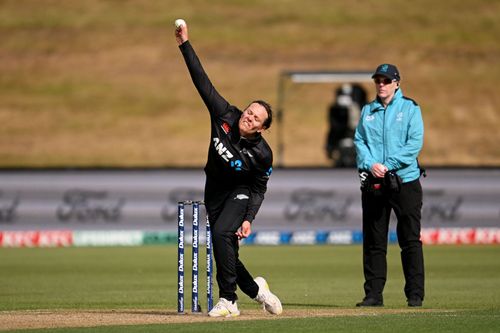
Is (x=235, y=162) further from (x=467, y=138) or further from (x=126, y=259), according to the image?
(x=467, y=138)

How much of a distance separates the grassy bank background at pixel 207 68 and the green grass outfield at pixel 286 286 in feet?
74.4

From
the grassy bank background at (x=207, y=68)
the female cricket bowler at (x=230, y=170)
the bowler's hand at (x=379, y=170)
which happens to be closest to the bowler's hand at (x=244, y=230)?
the female cricket bowler at (x=230, y=170)

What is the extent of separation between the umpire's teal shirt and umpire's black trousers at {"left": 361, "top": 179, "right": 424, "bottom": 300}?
0.73ft

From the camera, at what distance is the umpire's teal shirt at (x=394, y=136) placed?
13586mm

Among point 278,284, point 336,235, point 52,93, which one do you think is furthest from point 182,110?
point 278,284

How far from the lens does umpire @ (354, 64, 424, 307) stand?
535 inches

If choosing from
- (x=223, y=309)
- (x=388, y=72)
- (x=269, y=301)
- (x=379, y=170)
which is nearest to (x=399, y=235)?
(x=379, y=170)

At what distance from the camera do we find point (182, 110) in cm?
5153

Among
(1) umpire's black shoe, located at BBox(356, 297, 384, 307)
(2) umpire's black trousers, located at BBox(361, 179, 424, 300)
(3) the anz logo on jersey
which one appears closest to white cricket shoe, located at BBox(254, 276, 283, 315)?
(3) the anz logo on jersey

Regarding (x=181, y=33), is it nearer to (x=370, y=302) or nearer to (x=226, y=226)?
(x=226, y=226)

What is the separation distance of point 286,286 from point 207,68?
123 ft

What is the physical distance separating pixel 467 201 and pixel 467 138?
80.0ft

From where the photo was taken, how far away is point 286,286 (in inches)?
652

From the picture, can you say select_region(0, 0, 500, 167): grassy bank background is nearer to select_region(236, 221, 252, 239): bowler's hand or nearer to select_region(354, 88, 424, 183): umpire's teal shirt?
select_region(354, 88, 424, 183): umpire's teal shirt
